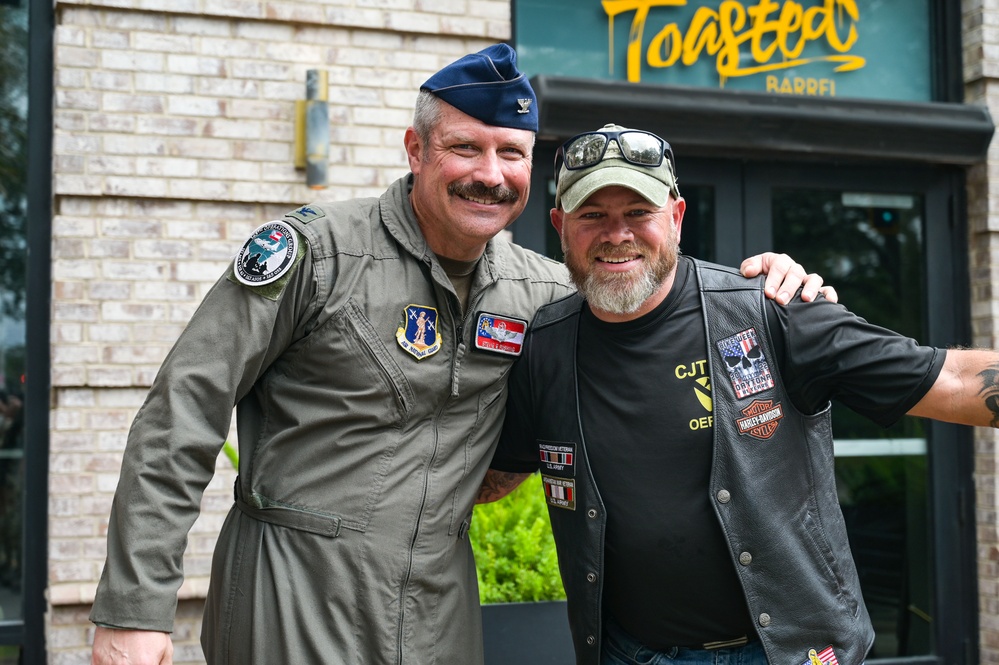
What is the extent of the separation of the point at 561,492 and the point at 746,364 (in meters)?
0.58

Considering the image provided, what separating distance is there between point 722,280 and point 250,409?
4.16ft

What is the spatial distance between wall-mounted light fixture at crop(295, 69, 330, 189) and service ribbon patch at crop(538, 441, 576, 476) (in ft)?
7.74

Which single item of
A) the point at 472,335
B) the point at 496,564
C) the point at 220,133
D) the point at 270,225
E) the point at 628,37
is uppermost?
the point at 628,37

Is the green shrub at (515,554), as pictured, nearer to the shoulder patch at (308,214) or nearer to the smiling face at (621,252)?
the smiling face at (621,252)

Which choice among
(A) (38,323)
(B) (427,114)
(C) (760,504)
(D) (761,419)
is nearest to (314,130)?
(A) (38,323)

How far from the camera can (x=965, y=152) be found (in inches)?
219

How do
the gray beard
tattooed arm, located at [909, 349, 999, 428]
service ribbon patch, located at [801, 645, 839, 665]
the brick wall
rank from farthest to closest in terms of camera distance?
the brick wall
the gray beard
service ribbon patch, located at [801, 645, 839, 665]
tattooed arm, located at [909, 349, 999, 428]

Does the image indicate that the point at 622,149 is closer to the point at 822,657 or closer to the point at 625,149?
the point at 625,149

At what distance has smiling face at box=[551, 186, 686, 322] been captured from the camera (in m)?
2.54

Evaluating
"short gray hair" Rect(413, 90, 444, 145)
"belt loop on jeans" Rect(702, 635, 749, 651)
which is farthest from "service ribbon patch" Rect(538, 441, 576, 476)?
"short gray hair" Rect(413, 90, 444, 145)

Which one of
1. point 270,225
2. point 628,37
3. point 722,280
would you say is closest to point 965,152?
point 628,37

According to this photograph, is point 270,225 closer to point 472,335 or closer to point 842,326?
point 472,335

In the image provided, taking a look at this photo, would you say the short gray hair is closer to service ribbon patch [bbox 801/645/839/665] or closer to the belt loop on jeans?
the belt loop on jeans

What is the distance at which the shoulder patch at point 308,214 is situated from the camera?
262cm
